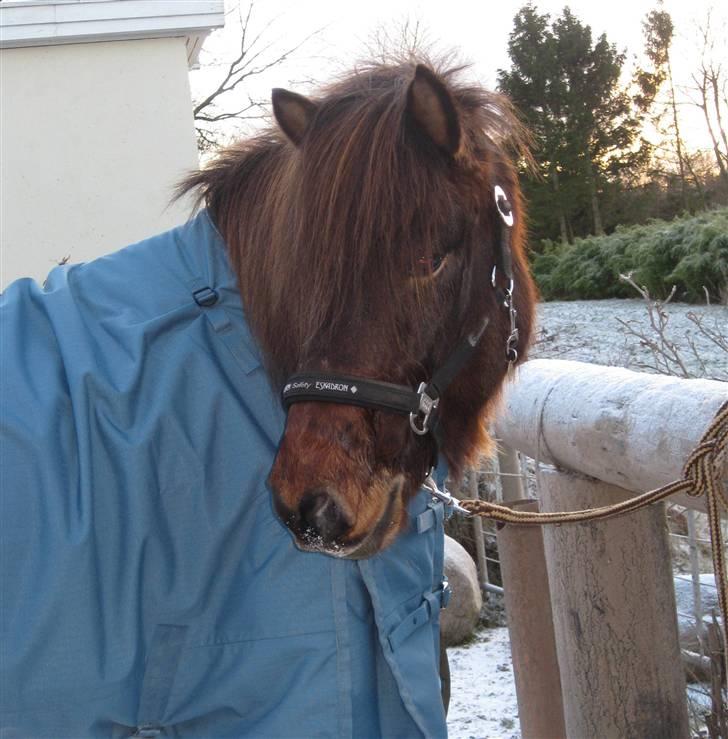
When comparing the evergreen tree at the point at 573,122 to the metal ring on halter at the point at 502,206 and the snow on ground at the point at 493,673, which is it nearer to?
the snow on ground at the point at 493,673

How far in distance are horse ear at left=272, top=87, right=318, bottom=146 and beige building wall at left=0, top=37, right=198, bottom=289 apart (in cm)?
546

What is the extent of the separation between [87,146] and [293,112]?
5.97 m

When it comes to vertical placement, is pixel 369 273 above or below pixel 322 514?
above

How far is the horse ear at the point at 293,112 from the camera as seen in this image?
5.90 feet

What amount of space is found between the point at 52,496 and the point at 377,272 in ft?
2.55

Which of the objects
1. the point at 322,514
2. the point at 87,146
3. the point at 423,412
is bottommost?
the point at 322,514

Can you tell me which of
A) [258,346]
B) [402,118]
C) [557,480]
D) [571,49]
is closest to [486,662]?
[557,480]

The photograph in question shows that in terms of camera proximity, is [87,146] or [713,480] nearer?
[713,480]

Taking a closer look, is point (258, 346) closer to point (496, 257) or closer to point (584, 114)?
point (496, 257)

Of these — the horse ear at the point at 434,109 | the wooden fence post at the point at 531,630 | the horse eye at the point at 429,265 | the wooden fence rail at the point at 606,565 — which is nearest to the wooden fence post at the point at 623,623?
the wooden fence rail at the point at 606,565

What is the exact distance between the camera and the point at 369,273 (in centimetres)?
159

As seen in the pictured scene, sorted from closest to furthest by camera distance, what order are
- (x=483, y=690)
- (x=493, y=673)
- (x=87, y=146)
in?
(x=483, y=690) → (x=493, y=673) → (x=87, y=146)

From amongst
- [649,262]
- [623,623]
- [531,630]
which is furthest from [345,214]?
[649,262]

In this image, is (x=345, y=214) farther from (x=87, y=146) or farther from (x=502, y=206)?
(x=87, y=146)
